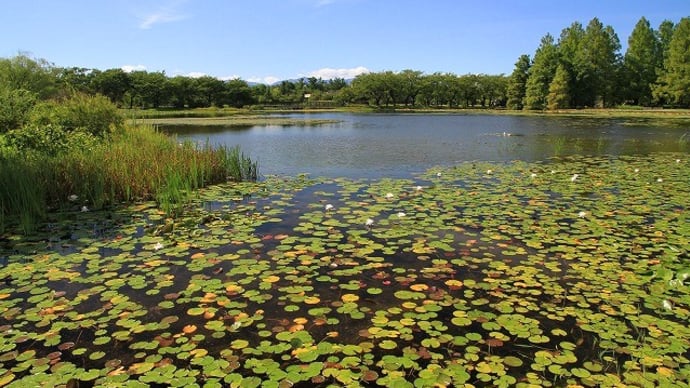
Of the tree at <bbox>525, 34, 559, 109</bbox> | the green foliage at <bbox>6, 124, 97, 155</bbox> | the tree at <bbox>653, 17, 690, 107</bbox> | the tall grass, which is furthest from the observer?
the tree at <bbox>525, 34, 559, 109</bbox>

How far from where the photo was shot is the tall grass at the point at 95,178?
6867 mm

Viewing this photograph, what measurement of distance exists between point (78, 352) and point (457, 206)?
19.4 feet

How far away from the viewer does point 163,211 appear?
7.47 meters

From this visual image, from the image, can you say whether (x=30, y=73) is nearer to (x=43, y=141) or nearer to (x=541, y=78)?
(x=43, y=141)

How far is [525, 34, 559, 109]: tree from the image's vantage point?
56969 mm

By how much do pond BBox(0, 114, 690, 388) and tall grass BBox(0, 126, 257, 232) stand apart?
1.46ft

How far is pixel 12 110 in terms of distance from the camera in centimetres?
1305

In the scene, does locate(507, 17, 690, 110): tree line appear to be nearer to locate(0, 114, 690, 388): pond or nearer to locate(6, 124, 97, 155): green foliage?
locate(0, 114, 690, 388): pond

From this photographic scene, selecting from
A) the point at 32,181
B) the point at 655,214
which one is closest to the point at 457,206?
the point at 655,214

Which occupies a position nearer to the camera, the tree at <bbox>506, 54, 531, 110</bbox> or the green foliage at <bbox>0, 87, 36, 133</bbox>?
the green foliage at <bbox>0, 87, 36, 133</bbox>

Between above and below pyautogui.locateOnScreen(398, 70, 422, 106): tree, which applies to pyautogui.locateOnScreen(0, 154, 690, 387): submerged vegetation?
below

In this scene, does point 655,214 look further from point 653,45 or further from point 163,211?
point 653,45

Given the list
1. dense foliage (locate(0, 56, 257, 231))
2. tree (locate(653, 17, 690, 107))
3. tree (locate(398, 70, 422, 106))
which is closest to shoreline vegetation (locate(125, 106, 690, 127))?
tree (locate(653, 17, 690, 107))

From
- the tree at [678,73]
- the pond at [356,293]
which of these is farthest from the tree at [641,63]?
the pond at [356,293]
